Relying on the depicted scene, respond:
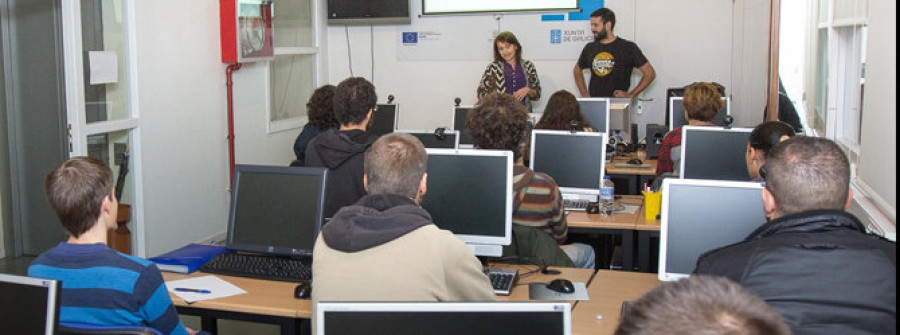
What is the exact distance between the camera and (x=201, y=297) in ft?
10.3

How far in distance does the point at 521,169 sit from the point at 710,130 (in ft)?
4.55

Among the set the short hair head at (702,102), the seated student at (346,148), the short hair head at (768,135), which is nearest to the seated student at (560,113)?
the short hair head at (702,102)

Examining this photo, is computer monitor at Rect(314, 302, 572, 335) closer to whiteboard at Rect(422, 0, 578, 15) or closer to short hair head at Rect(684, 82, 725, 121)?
short hair head at Rect(684, 82, 725, 121)

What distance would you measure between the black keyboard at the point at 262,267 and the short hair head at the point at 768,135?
6.24 feet

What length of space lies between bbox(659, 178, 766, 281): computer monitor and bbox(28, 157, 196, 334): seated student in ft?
5.19

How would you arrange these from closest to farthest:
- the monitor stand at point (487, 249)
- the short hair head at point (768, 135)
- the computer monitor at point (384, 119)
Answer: the monitor stand at point (487, 249) < the short hair head at point (768, 135) < the computer monitor at point (384, 119)

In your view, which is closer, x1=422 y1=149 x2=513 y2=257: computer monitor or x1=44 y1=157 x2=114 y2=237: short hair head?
x1=44 y1=157 x2=114 y2=237: short hair head

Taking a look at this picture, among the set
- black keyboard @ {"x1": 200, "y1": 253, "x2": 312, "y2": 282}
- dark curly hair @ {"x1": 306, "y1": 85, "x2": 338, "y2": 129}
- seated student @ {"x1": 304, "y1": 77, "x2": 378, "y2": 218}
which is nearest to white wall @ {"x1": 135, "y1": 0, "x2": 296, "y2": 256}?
dark curly hair @ {"x1": 306, "y1": 85, "x2": 338, "y2": 129}

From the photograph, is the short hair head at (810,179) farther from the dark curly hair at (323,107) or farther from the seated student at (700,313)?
the dark curly hair at (323,107)

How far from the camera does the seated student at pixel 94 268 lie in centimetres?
245

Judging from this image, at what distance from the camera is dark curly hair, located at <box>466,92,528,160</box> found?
397 cm

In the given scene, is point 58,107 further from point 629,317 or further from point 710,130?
point 629,317

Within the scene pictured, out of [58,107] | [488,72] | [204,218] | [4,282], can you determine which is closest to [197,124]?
[204,218]

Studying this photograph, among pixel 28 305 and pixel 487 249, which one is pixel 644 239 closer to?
pixel 487 249
